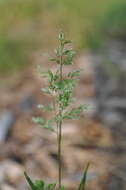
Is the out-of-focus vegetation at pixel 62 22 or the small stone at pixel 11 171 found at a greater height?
the out-of-focus vegetation at pixel 62 22

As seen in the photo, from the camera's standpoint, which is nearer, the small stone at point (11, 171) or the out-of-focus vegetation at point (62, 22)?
the small stone at point (11, 171)

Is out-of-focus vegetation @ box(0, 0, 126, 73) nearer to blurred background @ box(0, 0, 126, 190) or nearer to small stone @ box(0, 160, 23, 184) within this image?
blurred background @ box(0, 0, 126, 190)

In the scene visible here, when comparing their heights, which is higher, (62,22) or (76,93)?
(62,22)

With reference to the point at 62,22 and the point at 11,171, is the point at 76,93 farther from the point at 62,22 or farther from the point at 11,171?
the point at 11,171

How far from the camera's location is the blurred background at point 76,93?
3.01 m

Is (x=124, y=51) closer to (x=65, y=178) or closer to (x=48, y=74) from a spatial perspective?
(x=65, y=178)

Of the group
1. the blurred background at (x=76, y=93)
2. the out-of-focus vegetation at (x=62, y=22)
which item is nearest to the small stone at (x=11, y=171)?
the blurred background at (x=76, y=93)

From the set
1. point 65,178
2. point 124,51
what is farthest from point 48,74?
point 124,51

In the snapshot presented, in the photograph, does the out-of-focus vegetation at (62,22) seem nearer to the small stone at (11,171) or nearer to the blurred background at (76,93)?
the blurred background at (76,93)

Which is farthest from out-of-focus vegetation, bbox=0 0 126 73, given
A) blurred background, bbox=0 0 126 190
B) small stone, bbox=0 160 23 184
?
small stone, bbox=0 160 23 184

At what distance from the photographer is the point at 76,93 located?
4.20 metres

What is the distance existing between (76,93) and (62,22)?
646 millimetres

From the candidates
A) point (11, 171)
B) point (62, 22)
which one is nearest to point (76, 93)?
point (62, 22)

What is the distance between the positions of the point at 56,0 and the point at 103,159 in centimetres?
169
